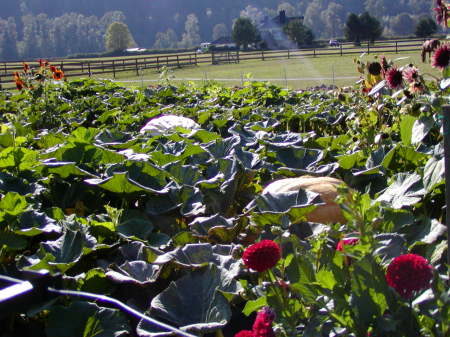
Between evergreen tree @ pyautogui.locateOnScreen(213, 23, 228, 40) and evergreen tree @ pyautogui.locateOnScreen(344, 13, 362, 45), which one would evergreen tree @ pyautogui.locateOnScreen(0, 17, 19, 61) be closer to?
evergreen tree @ pyautogui.locateOnScreen(213, 23, 228, 40)

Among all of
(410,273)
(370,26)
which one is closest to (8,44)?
(370,26)

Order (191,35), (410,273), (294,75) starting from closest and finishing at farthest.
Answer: (410,273)
(294,75)
(191,35)

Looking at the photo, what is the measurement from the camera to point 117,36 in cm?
9569

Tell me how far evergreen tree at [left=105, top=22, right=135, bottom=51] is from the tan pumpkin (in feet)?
311

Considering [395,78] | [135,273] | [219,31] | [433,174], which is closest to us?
[135,273]

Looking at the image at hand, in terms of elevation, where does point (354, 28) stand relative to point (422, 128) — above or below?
above

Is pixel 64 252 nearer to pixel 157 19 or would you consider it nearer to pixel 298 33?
pixel 298 33

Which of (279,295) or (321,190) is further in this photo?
(321,190)

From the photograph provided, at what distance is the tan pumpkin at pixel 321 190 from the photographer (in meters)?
2.88

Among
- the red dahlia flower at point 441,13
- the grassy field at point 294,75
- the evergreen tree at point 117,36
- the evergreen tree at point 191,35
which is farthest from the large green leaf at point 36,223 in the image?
the evergreen tree at point 191,35

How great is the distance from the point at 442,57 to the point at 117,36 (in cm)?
9705

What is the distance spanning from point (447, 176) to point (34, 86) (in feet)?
25.4

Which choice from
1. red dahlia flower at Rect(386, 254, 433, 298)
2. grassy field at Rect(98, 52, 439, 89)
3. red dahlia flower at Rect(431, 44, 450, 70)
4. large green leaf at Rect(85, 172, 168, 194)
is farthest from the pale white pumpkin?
grassy field at Rect(98, 52, 439, 89)

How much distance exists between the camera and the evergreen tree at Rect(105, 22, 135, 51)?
94562mm
